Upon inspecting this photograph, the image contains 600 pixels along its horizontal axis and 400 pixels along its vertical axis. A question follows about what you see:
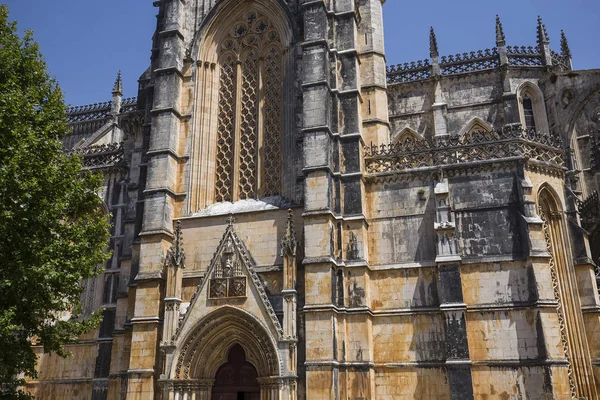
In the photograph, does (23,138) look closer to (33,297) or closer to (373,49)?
(33,297)

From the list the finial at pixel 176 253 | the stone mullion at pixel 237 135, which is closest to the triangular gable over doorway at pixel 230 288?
the finial at pixel 176 253

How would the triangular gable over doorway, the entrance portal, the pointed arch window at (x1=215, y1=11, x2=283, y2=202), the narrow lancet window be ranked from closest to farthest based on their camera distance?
the triangular gable over doorway < the entrance portal < the pointed arch window at (x1=215, y1=11, x2=283, y2=202) < the narrow lancet window

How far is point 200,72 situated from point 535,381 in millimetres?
16392

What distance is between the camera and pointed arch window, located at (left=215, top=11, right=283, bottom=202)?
71.4ft

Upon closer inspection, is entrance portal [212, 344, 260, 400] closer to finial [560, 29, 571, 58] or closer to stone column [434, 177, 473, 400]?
stone column [434, 177, 473, 400]

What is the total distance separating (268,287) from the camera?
64.0ft

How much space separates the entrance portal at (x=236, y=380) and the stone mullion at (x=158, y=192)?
222 cm

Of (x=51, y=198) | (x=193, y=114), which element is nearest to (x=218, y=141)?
(x=193, y=114)

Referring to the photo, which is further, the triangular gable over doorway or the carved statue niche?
the carved statue niche

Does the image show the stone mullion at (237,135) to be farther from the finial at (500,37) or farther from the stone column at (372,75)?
the finial at (500,37)

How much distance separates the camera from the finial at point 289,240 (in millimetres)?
19114

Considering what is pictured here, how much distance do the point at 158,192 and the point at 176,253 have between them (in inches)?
96.1

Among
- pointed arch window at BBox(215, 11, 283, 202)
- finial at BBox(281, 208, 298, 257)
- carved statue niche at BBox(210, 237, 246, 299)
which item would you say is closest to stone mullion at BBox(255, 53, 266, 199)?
pointed arch window at BBox(215, 11, 283, 202)

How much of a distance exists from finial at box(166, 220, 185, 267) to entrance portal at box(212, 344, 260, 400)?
352 cm
